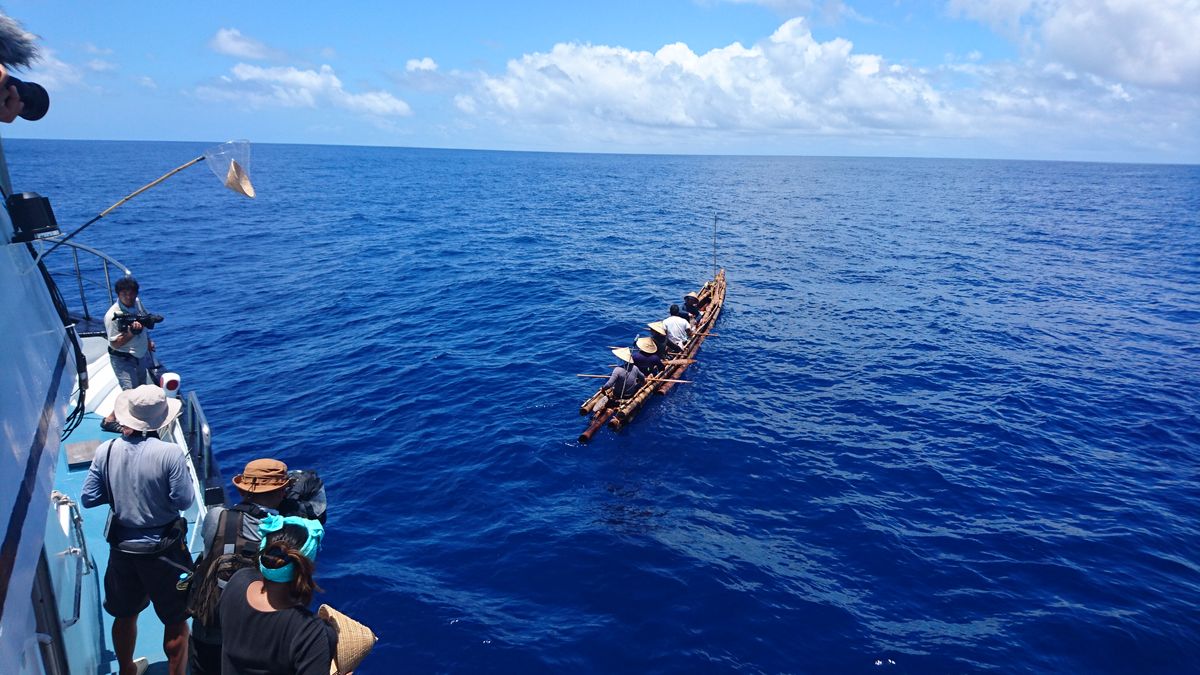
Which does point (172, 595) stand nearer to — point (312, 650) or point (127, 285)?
point (312, 650)

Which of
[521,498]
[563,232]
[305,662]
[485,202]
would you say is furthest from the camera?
[485,202]

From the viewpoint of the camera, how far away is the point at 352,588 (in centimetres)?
1183

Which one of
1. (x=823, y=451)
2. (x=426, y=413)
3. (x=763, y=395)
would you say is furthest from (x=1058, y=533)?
(x=426, y=413)

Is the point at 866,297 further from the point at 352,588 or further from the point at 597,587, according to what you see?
the point at 352,588

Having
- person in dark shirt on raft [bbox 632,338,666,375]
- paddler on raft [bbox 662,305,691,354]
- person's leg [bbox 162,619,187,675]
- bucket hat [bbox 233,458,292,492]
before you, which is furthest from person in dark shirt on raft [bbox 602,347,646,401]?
person's leg [bbox 162,619,187,675]

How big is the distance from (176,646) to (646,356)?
14.1 metres

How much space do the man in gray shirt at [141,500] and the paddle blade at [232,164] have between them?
463 cm

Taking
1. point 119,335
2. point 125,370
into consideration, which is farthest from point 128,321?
point 125,370

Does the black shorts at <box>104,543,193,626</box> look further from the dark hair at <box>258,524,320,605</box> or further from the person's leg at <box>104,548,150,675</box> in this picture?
the dark hair at <box>258,524,320,605</box>

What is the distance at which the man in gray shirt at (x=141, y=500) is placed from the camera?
19.7 ft

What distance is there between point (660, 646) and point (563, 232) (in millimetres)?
47071

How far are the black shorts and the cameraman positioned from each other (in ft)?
20.0

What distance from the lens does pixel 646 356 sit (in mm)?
19219

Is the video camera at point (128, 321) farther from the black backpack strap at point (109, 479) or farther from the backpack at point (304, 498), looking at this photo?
the black backpack strap at point (109, 479)
